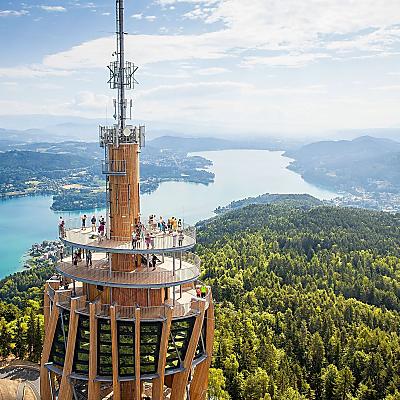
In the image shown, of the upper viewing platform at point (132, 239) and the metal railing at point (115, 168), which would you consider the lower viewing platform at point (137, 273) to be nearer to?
the upper viewing platform at point (132, 239)

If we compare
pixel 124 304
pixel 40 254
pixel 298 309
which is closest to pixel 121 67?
pixel 124 304

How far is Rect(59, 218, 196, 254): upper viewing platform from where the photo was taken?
2344 centimetres

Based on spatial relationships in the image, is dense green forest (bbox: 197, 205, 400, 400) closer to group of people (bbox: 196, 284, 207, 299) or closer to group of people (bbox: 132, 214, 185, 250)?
group of people (bbox: 196, 284, 207, 299)

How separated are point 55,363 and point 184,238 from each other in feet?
29.0

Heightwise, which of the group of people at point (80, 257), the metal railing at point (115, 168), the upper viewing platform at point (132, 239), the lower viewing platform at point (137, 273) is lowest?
the lower viewing platform at point (137, 273)

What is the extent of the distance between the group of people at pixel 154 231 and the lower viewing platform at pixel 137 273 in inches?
40.7

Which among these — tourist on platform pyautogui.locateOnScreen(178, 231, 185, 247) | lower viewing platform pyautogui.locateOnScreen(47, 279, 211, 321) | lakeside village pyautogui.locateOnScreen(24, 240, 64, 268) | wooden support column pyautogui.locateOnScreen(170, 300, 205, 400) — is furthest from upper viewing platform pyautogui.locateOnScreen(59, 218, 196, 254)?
lakeside village pyautogui.locateOnScreen(24, 240, 64, 268)

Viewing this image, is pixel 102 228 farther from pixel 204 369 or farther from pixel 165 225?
pixel 204 369

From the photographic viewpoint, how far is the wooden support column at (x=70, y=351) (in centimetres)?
2267

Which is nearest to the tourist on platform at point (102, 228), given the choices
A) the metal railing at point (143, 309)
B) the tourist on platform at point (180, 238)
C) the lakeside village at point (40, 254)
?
the metal railing at point (143, 309)

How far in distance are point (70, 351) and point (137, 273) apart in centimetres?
472

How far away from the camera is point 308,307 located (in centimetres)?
6206

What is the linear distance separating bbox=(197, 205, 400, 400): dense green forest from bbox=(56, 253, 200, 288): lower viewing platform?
16.8 metres

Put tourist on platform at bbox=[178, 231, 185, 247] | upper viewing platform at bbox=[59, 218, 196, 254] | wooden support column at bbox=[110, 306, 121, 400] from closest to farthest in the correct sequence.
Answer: wooden support column at bbox=[110, 306, 121, 400]
upper viewing platform at bbox=[59, 218, 196, 254]
tourist on platform at bbox=[178, 231, 185, 247]
